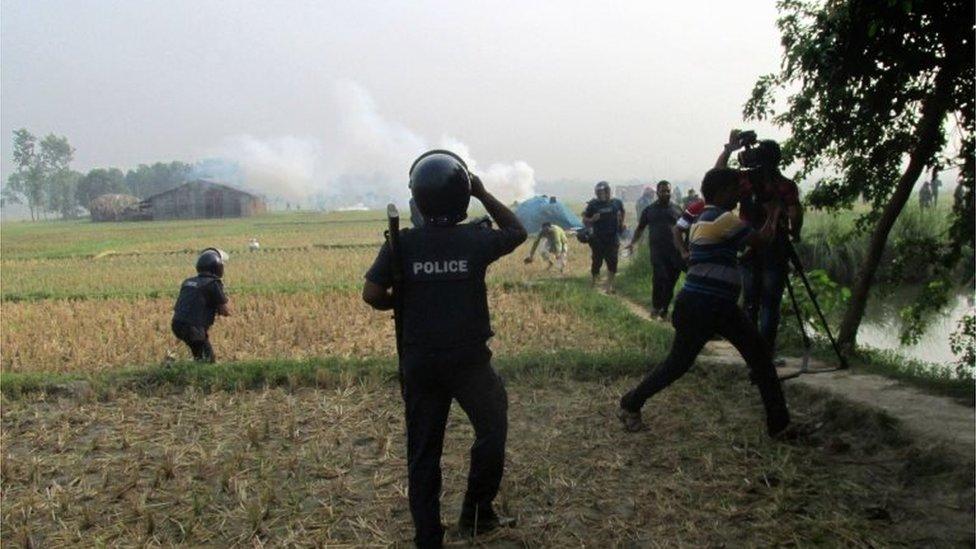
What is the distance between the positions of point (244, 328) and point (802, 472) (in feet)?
26.0

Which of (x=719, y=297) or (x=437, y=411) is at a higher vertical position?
(x=719, y=297)

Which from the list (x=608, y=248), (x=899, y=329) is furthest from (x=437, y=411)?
(x=899, y=329)

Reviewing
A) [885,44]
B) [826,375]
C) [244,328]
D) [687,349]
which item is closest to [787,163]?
[885,44]

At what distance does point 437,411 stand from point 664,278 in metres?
7.21

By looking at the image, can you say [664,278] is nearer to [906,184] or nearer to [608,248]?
[608,248]

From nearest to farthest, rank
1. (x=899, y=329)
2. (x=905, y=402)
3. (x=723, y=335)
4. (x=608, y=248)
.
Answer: (x=723, y=335), (x=905, y=402), (x=899, y=329), (x=608, y=248)

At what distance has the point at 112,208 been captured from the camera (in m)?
65.9

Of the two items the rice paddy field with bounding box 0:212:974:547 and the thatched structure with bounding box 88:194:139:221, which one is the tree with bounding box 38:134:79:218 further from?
the rice paddy field with bounding box 0:212:974:547

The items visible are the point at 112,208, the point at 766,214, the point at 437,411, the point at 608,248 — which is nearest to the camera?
the point at 437,411

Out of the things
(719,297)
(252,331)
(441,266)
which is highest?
(441,266)

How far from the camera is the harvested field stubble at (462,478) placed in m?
3.82

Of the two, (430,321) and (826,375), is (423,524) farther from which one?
(826,375)

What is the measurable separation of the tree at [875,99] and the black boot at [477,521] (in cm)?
435

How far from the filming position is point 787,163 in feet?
24.3
